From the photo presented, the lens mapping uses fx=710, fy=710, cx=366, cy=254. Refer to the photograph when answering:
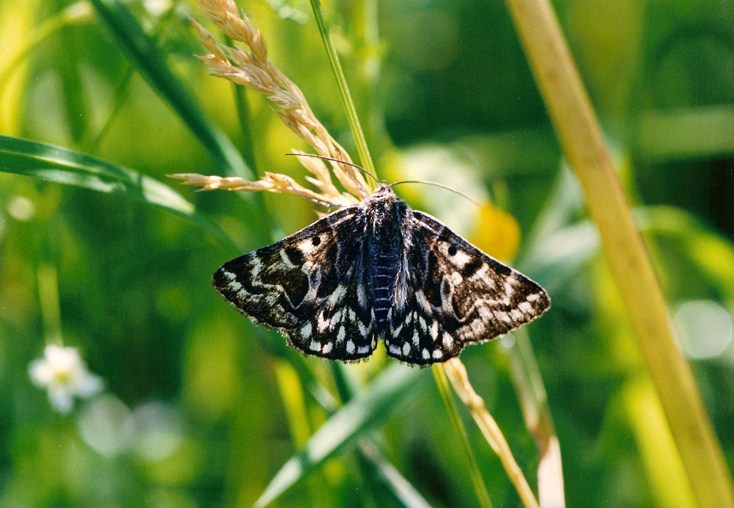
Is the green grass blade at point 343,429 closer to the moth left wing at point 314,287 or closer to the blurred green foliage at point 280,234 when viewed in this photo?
the blurred green foliage at point 280,234

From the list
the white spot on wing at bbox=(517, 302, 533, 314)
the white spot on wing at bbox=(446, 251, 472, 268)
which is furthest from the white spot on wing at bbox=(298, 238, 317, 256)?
the white spot on wing at bbox=(517, 302, 533, 314)

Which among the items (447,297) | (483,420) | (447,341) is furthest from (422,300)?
(483,420)

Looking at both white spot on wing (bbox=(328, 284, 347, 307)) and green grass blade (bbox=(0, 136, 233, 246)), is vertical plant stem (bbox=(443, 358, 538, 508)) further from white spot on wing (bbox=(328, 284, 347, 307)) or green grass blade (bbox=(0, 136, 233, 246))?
green grass blade (bbox=(0, 136, 233, 246))

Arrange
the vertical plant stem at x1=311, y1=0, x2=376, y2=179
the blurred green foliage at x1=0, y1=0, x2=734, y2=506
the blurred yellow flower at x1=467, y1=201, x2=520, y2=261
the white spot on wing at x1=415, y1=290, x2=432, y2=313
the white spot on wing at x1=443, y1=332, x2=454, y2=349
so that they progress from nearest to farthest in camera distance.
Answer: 1. the vertical plant stem at x1=311, y1=0, x2=376, y2=179
2. the white spot on wing at x1=443, y1=332, x2=454, y2=349
3. the white spot on wing at x1=415, y1=290, x2=432, y2=313
4. the blurred green foliage at x1=0, y1=0, x2=734, y2=506
5. the blurred yellow flower at x1=467, y1=201, x2=520, y2=261

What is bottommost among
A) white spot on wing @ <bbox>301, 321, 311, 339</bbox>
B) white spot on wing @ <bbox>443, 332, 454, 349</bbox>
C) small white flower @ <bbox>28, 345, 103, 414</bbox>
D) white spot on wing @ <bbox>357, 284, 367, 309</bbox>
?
white spot on wing @ <bbox>443, 332, 454, 349</bbox>

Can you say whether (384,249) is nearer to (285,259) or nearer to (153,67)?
(285,259)

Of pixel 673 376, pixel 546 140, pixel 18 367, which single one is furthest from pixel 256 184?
pixel 546 140

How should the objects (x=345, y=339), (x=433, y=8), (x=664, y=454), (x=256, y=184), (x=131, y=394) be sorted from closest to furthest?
(x=256, y=184)
(x=345, y=339)
(x=664, y=454)
(x=131, y=394)
(x=433, y=8)

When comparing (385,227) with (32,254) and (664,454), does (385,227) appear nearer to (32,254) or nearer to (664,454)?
(32,254)
